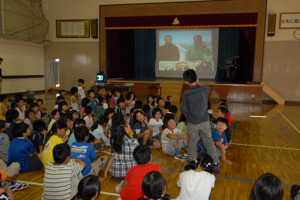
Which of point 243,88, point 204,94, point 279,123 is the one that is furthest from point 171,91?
point 204,94

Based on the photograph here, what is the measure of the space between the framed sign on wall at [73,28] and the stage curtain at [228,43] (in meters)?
6.46

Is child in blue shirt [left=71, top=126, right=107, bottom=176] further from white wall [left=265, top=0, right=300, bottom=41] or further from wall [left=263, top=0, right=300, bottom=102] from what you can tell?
white wall [left=265, top=0, right=300, bottom=41]

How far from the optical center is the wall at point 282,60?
9.79 meters

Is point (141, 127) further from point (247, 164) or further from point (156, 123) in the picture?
point (247, 164)

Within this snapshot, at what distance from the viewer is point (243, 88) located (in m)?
9.88

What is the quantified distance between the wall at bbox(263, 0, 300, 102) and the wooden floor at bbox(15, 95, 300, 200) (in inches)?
170

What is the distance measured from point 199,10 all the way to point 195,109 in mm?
8503

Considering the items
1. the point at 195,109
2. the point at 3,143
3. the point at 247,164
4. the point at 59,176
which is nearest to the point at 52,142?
the point at 3,143

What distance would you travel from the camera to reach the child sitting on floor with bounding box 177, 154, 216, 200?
6.12 feet

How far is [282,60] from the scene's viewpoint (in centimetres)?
1002

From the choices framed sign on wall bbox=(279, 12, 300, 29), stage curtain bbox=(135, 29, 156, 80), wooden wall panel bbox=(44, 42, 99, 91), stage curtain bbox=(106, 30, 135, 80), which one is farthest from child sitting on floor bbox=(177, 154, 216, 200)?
stage curtain bbox=(135, 29, 156, 80)

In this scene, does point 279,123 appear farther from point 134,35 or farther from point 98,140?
point 134,35

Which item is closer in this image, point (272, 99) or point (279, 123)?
point (279, 123)

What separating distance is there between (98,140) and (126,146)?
1.33 meters
